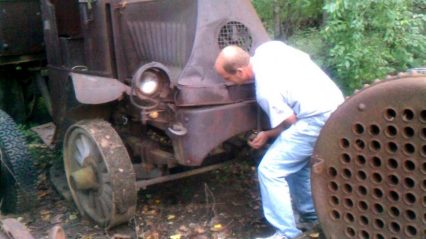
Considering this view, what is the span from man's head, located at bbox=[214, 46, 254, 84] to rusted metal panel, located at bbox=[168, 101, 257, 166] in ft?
0.79

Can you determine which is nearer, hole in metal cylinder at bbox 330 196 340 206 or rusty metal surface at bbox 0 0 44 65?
hole in metal cylinder at bbox 330 196 340 206

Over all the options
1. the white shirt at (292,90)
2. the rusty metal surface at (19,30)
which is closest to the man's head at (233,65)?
the white shirt at (292,90)

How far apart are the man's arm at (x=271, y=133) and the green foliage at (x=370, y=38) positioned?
2.06 meters

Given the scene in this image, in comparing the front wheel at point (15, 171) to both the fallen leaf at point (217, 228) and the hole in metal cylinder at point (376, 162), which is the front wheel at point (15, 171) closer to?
the fallen leaf at point (217, 228)

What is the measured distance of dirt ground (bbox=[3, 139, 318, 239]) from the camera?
4633 millimetres

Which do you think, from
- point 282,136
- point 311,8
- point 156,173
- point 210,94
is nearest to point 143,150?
point 156,173

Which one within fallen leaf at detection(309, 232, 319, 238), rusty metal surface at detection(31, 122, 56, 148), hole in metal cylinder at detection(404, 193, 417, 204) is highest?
hole in metal cylinder at detection(404, 193, 417, 204)

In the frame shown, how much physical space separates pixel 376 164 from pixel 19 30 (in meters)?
4.87

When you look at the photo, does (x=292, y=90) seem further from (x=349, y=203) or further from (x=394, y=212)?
(x=394, y=212)

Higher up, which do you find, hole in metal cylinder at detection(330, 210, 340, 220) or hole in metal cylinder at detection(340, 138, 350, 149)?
hole in metal cylinder at detection(340, 138, 350, 149)

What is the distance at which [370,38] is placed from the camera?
6.06 meters

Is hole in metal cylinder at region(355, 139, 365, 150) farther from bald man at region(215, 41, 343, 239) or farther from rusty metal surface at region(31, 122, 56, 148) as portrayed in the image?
rusty metal surface at region(31, 122, 56, 148)

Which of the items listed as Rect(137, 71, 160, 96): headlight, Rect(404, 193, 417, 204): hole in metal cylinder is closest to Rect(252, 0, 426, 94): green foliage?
Rect(137, 71, 160, 96): headlight

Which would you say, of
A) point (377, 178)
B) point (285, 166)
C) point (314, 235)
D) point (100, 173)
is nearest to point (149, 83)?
point (100, 173)
